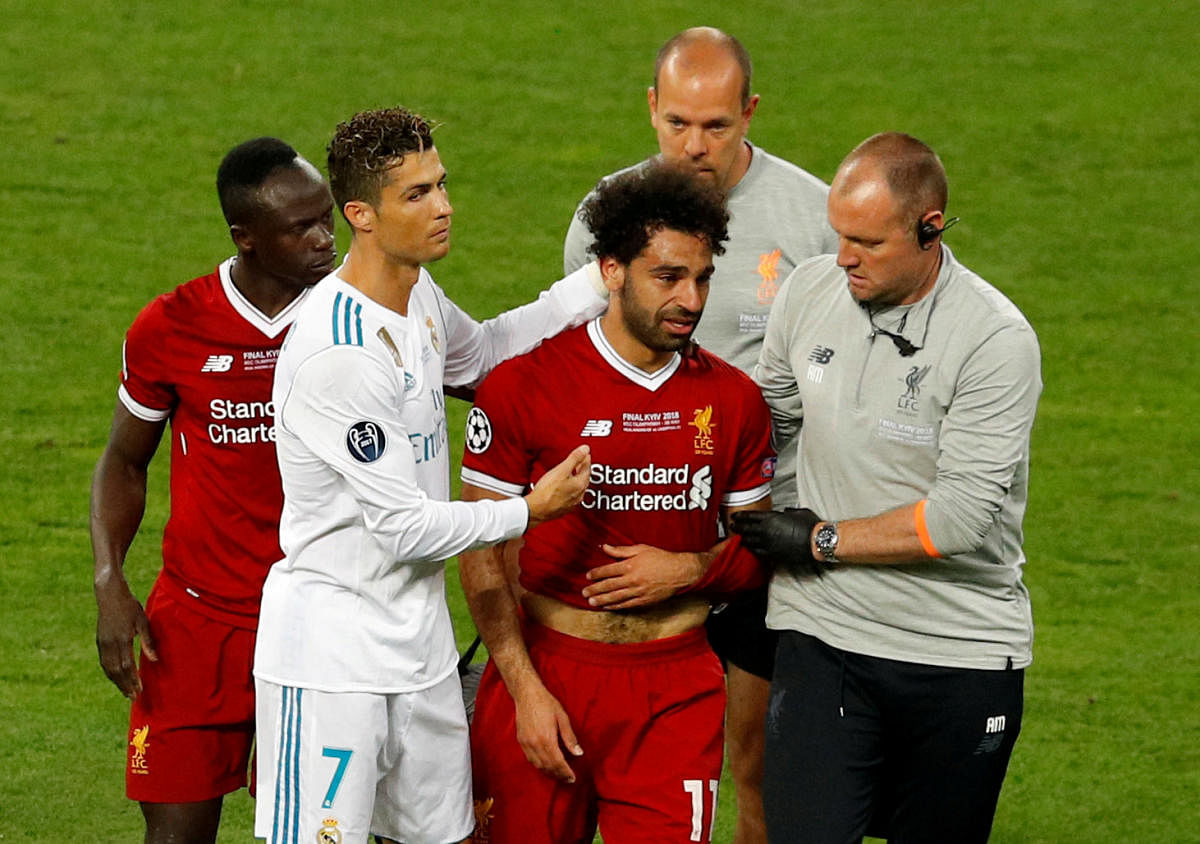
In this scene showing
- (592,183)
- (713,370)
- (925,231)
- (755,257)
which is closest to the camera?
(925,231)

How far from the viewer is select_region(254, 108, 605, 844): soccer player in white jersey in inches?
171

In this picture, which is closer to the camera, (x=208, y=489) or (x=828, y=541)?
(x=828, y=541)

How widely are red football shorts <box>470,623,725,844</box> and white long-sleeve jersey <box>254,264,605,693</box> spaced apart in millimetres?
313

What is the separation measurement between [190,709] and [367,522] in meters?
1.15

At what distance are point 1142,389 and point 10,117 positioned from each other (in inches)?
307

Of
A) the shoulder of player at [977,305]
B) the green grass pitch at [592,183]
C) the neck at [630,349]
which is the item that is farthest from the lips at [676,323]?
the green grass pitch at [592,183]

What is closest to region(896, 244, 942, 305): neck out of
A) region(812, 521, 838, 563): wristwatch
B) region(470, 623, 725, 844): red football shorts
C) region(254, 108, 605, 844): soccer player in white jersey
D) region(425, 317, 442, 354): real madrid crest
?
region(812, 521, 838, 563): wristwatch

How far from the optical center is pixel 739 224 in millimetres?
5613

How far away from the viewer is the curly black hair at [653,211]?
4.77m

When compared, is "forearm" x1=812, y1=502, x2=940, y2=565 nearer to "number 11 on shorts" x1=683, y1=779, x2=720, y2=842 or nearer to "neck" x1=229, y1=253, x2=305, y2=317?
"number 11 on shorts" x1=683, y1=779, x2=720, y2=842

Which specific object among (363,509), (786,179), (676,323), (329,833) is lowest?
(329,833)

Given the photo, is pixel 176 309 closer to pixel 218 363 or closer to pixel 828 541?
pixel 218 363

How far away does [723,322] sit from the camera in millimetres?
5559

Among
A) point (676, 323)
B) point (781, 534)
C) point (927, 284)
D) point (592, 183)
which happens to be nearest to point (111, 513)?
point (676, 323)
